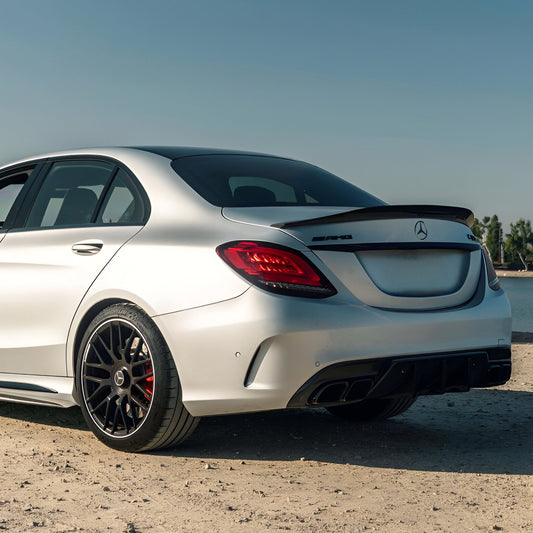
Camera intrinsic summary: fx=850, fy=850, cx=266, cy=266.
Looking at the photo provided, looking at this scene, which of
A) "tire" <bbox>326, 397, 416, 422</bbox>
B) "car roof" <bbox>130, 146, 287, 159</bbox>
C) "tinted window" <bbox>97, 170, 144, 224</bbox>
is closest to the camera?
"tinted window" <bbox>97, 170, 144, 224</bbox>

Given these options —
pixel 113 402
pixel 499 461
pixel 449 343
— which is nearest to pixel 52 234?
pixel 113 402

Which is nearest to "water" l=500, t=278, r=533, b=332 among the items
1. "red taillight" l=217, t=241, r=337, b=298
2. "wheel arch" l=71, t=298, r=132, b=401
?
"red taillight" l=217, t=241, r=337, b=298

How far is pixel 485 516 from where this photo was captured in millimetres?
3494

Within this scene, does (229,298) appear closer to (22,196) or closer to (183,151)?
(183,151)

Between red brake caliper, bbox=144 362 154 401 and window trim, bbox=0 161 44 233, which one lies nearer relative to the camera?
red brake caliper, bbox=144 362 154 401

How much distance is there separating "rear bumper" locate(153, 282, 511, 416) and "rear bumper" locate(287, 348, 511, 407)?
10 mm

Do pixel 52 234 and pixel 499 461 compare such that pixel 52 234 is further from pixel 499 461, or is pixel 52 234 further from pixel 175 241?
pixel 499 461

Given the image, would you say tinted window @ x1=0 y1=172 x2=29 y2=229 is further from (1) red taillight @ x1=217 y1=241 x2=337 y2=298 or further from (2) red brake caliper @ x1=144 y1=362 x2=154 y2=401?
(1) red taillight @ x1=217 y1=241 x2=337 y2=298

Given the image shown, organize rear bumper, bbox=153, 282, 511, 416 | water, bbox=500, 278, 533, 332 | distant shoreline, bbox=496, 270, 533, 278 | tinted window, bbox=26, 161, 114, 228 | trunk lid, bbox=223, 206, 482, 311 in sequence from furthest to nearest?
1. distant shoreline, bbox=496, 270, 533, 278
2. water, bbox=500, 278, 533, 332
3. tinted window, bbox=26, 161, 114, 228
4. trunk lid, bbox=223, 206, 482, 311
5. rear bumper, bbox=153, 282, 511, 416

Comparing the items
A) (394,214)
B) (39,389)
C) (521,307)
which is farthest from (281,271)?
(521,307)

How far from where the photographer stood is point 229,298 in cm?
398

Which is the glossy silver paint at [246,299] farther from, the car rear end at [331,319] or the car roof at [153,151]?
the car roof at [153,151]

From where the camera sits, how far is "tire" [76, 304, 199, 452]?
4254mm

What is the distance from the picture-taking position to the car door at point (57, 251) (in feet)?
15.4
